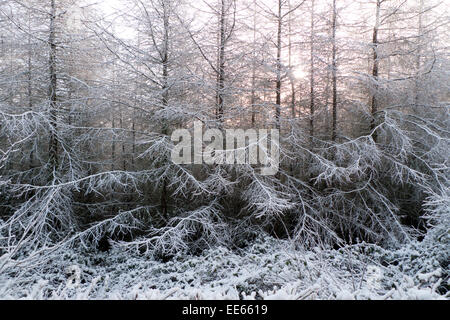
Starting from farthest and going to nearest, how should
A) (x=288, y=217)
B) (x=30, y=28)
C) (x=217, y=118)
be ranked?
1. (x=288, y=217)
2. (x=30, y=28)
3. (x=217, y=118)

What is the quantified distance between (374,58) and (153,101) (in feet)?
22.8

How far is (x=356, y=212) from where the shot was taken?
5.84m

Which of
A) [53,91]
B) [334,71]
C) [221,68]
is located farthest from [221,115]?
[53,91]

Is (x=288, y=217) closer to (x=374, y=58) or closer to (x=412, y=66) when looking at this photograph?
(x=374, y=58)

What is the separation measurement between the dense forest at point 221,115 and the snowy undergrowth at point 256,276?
0.43 meters

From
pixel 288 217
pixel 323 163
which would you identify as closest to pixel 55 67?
pixel 323 163

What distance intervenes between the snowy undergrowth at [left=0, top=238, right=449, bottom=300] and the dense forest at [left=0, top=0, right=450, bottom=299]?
0.43m

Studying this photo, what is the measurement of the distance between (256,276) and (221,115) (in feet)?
13.2

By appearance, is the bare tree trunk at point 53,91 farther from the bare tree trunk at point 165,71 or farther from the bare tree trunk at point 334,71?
the bare tree trunk at point 334,71

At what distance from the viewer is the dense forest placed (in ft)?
17.0

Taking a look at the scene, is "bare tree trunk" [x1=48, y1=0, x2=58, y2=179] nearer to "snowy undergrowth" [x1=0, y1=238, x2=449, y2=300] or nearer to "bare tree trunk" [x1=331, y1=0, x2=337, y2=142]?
"snowy undergrowth" [x1=0, y1=238, x2=449, y2=300]

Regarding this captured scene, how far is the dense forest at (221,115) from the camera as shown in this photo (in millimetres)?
5188

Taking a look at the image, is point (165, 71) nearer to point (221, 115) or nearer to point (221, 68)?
point (221, 68)

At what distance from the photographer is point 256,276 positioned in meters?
3.39
